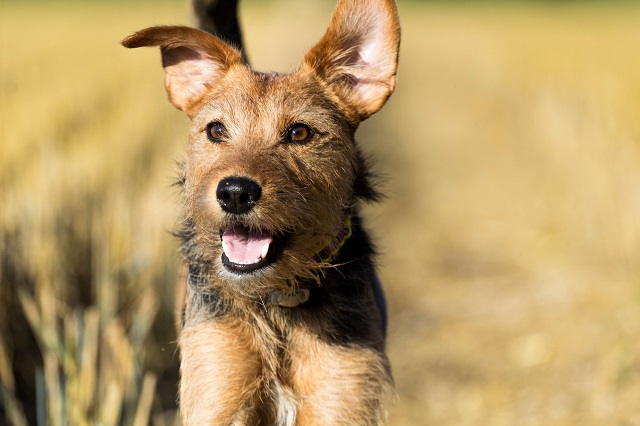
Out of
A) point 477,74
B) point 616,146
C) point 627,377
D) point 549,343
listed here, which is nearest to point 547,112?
point 616,146

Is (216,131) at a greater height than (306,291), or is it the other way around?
(216,131)

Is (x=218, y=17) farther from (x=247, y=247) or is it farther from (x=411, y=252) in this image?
(x=411, y=252)

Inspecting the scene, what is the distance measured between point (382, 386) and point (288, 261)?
28.5 inches

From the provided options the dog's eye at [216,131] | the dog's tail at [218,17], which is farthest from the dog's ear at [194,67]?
the dog's tail at [218,17]

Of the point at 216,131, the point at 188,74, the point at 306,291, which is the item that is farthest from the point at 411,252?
the point at 216,131

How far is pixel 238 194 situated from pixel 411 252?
22.6 feet

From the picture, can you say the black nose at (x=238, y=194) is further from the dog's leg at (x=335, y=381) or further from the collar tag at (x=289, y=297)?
the dog's leg at (x=335, y=381)

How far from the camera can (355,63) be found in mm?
3963

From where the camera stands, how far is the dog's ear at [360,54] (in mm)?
3723

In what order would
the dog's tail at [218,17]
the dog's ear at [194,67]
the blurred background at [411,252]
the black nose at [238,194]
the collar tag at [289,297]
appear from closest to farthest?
1. the black nose at [238,194]
2. the collar tag at [289,297]
3. the dog's ear at [194,67]
4. the dog's tail at [218,17]
5. the blurred background at [411,252]

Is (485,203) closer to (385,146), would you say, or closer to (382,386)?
(385,146)

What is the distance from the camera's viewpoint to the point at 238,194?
332 centimetres

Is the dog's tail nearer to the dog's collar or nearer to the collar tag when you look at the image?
the dog's collar

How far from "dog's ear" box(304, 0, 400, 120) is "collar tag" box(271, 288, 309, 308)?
855 millimetres
